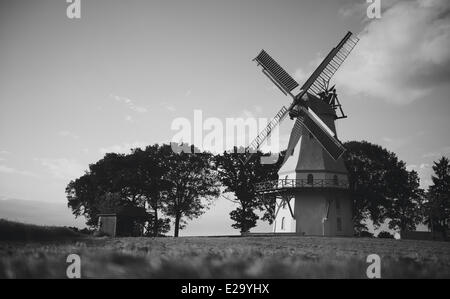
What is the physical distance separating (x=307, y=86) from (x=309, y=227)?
503 inches

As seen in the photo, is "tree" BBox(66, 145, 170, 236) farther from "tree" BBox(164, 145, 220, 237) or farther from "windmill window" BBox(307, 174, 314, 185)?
"windmill window" BBox(307, 174, 314, 185)

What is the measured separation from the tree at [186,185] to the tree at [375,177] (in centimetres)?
1790

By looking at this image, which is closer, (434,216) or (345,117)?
(345,117)

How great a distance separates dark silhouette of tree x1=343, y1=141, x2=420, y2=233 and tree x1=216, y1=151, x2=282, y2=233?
9978 mm

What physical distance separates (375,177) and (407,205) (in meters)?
5.63

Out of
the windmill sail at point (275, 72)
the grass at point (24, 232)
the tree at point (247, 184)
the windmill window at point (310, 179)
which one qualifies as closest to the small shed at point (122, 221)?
the tree at point (247, 184)

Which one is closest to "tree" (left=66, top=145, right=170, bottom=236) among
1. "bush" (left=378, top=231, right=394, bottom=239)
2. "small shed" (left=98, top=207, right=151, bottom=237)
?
"small shed" (left=98, top=207, right=151, bottom=237)

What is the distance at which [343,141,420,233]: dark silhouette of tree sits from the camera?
42125mm

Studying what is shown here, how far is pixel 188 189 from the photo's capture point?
46531mm

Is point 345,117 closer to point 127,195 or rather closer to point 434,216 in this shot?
point 434,216
